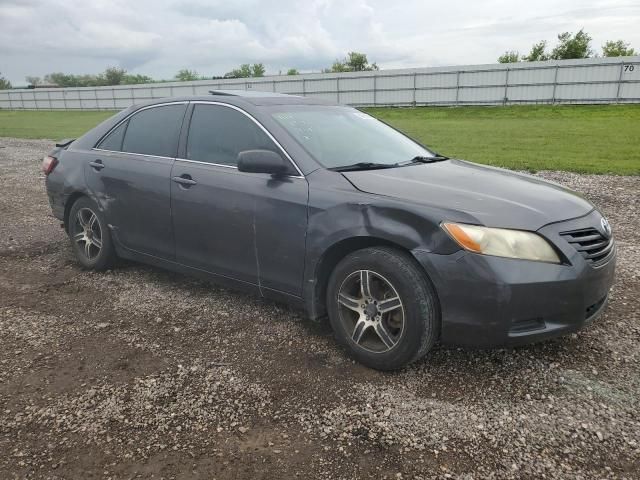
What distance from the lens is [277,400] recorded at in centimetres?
298

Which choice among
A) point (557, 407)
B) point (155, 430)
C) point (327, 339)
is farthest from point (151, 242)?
point (557, 407)

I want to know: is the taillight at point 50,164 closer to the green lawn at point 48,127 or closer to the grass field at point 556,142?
the grass field at point 556,142

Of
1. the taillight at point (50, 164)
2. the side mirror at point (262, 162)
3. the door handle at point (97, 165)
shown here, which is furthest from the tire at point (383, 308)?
the taillight at point (50, 164)

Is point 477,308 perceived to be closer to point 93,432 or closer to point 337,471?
point 337,471

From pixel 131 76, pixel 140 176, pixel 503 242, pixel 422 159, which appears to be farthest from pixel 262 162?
pixel 131 76

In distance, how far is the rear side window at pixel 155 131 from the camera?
4.42 m

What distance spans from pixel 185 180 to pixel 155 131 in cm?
78

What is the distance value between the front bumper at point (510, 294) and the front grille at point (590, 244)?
4 cm

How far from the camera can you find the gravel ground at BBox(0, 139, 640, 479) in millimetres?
2463

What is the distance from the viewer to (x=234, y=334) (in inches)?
150

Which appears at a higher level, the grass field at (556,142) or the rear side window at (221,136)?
the rear side window at (221,136)

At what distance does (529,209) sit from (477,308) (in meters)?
0.68

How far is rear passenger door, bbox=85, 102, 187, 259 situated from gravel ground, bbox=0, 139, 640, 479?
2.01ft

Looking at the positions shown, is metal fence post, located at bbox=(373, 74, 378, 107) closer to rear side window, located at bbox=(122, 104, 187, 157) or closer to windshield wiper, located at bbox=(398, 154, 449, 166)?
rear side window, located at bbox=(122, 104, 187, 157)
